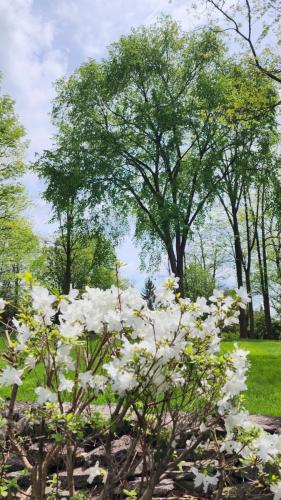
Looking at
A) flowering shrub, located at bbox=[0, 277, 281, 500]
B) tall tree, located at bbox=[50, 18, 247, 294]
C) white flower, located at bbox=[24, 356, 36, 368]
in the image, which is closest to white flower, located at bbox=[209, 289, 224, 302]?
flowering shrub, located at bbox=[0, 277, 281, 500]

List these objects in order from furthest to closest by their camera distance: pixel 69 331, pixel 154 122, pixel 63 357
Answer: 1. pixel 154 122
2. pixel 63 357
3. pixel 69 331

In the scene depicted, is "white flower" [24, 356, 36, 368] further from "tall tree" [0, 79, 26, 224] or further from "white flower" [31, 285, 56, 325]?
"tall tree" [0, 79, 26, 224]

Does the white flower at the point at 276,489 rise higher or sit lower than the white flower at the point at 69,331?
lower

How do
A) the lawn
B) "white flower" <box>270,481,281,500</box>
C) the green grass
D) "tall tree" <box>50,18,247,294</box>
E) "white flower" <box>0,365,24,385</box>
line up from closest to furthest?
"white flower" <box>0,365,24,385</box> < "white flower" <box>270,481,281,500</box> < the lawn < the green grass < "tall tree" <box>50,18,247,294</box>

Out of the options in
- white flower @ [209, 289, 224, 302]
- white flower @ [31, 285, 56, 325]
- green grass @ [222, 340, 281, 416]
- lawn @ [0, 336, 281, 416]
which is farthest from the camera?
green grass @ [222, 340, 281, 416]

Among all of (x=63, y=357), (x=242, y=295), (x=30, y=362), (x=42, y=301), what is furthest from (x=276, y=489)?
(x=42, y=301)

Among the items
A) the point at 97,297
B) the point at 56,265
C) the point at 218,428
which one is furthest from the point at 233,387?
the point at 56,265

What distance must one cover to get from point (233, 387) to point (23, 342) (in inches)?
55.1

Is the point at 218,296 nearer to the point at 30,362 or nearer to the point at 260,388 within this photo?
the point at 30,362

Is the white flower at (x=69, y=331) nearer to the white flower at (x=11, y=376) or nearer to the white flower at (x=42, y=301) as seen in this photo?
the white flower at (x=42, y=301)

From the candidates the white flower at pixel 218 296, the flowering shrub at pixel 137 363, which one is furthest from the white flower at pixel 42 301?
the white flower at pixel 218 296

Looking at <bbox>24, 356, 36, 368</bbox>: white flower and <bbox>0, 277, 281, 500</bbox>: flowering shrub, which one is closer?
<bbox>0, 277, 281, 500</bbox>: flowering shrub

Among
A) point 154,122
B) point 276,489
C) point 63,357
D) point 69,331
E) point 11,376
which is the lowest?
point 276,489

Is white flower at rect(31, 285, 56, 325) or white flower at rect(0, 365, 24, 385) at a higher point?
white flower at rect(31, 285, 56, 325)
